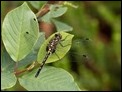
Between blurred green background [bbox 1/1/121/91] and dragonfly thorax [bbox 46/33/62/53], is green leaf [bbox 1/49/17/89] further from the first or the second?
blurred green background [bbox 1/1/121/91]

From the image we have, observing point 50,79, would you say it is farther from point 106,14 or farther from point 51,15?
point 106,14

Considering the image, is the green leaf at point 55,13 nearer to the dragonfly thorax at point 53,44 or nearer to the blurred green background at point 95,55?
the dragonfly thorax at point 53,44

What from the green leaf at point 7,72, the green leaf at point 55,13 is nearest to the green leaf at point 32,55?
the green leaf at point 7,72

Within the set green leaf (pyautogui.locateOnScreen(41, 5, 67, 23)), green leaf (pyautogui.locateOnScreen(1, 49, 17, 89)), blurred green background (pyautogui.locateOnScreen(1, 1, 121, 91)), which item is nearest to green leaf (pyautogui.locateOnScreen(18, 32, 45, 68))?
green leaf (pyautogui.locateOnScreen(1, 49, 17, 89))

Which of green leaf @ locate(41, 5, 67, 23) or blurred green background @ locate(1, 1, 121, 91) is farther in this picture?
blurred green background @ locate(1, 1, 121, 91)

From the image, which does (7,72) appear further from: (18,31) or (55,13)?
(55,13)

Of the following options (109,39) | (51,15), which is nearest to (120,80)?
(109,39)
